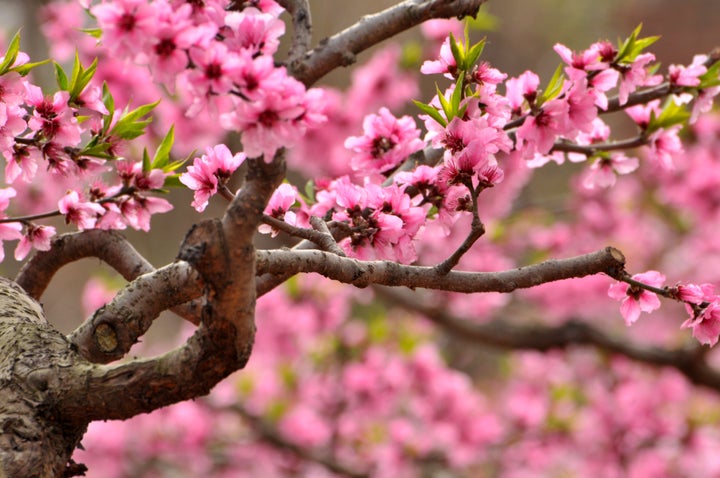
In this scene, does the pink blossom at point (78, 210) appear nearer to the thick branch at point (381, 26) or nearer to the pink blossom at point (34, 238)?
the pink blossom at point (34, 238)

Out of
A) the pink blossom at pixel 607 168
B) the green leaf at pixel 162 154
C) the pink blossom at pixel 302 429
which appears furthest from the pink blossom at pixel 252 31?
the pink blossom at pixel 302 429

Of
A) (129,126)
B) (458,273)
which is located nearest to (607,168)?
(458,273)

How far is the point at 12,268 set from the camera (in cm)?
768

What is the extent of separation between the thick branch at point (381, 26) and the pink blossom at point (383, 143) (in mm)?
214

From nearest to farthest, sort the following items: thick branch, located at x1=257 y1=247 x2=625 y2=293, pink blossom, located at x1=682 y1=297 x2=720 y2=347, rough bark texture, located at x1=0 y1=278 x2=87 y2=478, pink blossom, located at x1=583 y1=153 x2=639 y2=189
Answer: rough bark texture, located at x1=0 y1=278 x2=87 y2=478 → thick branch, located at x1=257 y1=247 x2=625 y2=293 → pink blossom, located at x1=682 y1=297 x2=720 y2=347 → pink blossom, located at x1=583 y1=153 x2=639 y2=189

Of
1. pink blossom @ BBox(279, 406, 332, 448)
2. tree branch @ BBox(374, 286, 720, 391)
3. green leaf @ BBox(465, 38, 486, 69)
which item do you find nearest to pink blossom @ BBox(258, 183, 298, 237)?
green leaf @ BBox(465, 38, 486, 69)

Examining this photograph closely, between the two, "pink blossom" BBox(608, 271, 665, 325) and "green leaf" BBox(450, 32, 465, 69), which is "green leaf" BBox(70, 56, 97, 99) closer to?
"green leaf" BBox(450, 32, 465, 69)

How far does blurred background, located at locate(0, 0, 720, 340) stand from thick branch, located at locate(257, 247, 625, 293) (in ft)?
20.6

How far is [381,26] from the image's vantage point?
168 cm

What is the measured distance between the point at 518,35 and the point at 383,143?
937cm

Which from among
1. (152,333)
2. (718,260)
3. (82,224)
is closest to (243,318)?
(82,224)

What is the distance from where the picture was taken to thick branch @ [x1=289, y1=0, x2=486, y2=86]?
1624 millimetres

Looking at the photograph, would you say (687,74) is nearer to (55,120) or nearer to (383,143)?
(383,143)

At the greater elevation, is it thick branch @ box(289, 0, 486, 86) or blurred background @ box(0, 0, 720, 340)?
blurred background @ box(0, 0, 720, 340)
